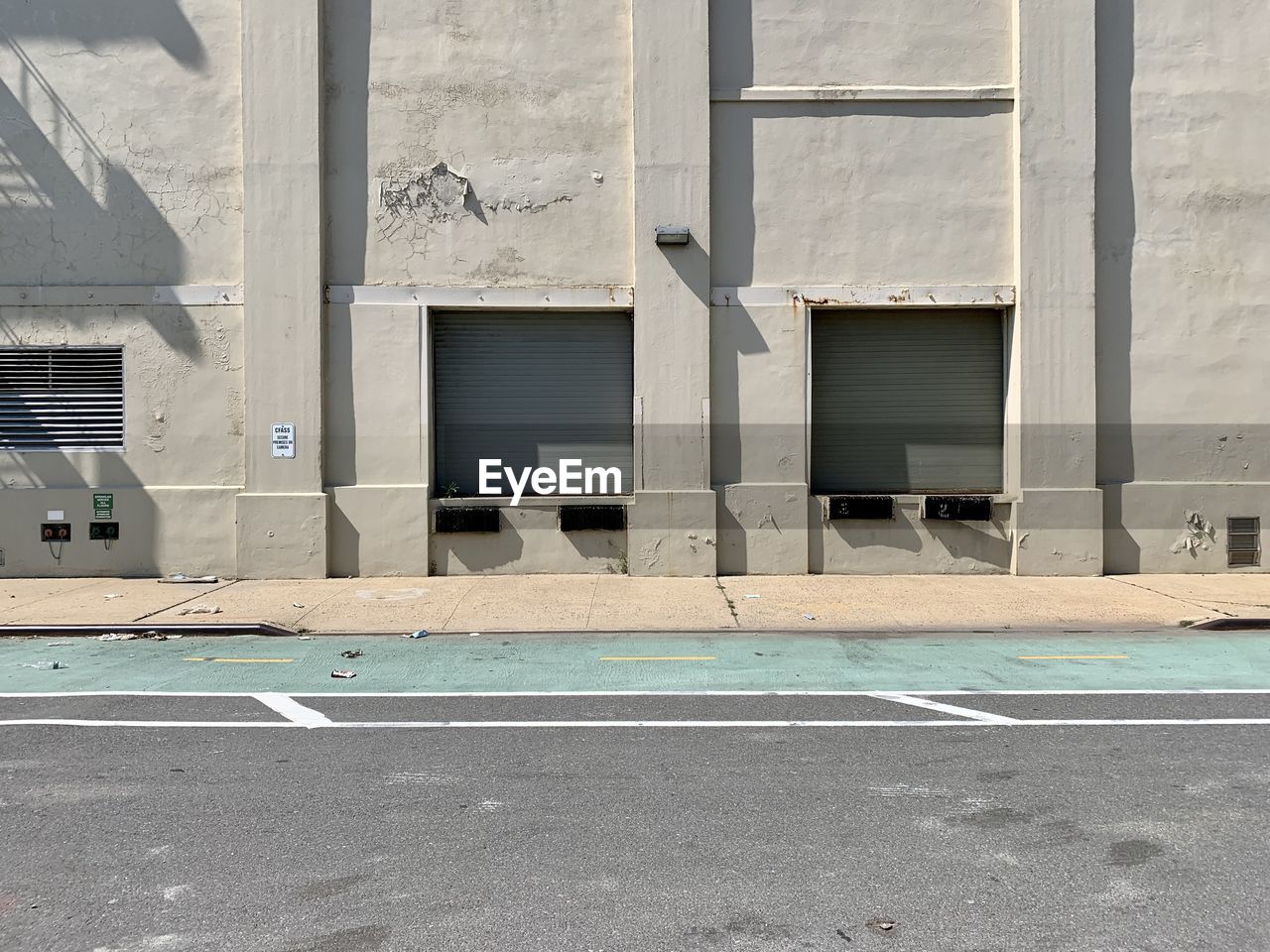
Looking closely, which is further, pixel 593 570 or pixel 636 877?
pixel 593 570

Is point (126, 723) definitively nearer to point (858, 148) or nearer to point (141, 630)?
point (141, 630)

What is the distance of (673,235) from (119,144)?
7.61 metres

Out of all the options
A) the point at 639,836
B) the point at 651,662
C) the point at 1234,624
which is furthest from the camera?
the point at 1234,624

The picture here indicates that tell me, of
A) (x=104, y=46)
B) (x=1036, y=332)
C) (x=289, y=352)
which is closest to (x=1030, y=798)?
(x=1036, y=332)

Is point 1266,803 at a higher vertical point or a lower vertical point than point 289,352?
lower

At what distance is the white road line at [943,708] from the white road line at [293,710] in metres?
4.05

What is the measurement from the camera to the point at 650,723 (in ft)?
21.7

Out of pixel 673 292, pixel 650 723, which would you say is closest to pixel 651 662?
pixel 650 723

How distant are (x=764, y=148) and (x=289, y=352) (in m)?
6.99

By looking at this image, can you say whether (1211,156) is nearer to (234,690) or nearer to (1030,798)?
(1030,798)

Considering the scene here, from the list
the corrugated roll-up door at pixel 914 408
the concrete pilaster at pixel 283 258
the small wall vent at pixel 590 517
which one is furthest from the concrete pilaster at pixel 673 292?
the concrete pilaster at pixel 283 258

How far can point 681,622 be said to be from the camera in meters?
10.4

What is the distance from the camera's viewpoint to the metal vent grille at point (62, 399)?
13.2 meters

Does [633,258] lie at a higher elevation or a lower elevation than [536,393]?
higher
